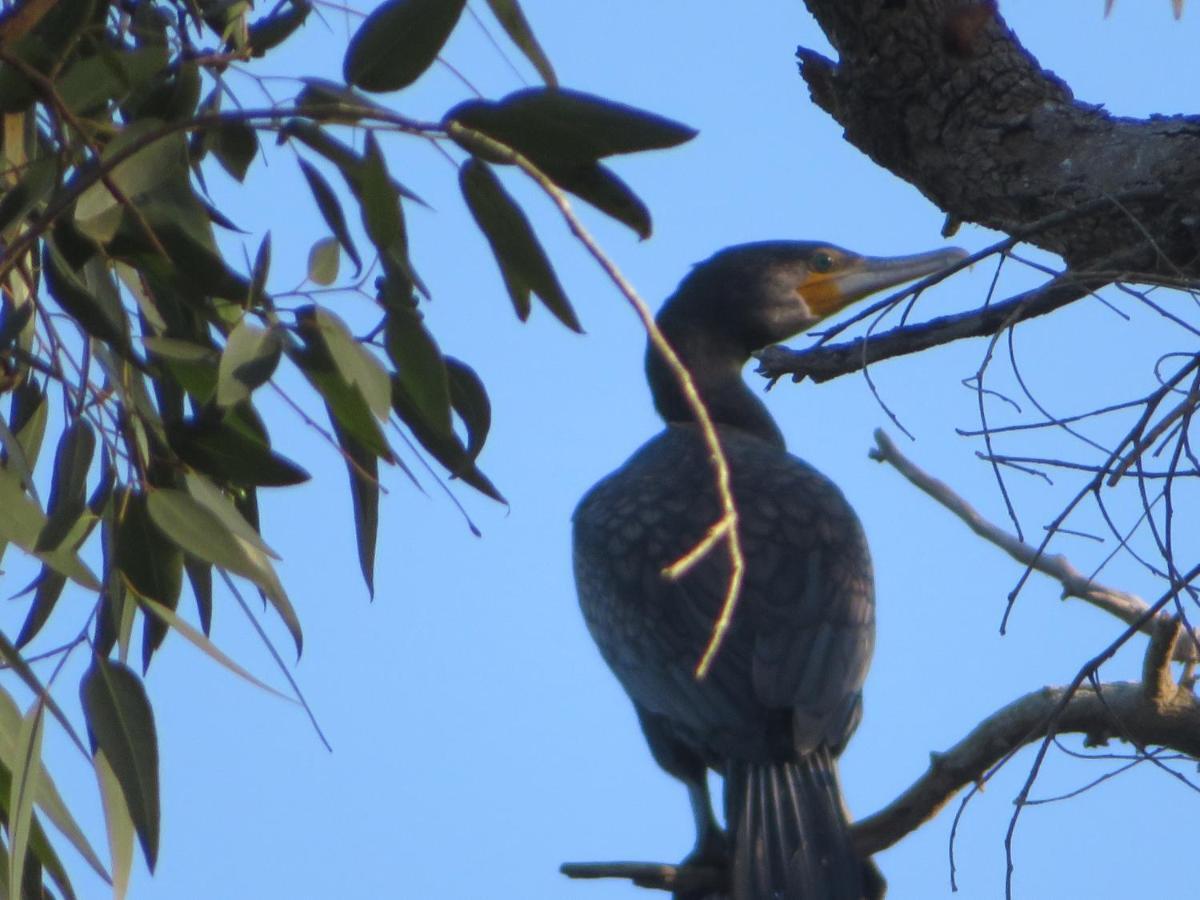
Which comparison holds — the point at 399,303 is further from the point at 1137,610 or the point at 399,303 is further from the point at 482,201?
the point at 1137,610

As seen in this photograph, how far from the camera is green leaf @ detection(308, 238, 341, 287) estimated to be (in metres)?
1.76

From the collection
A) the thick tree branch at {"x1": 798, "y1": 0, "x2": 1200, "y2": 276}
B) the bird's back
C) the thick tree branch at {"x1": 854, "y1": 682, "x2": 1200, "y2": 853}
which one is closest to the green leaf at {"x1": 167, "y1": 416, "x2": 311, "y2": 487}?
the thick tree branch at {"x1": 798, "y1": 0, "x2": 1200, "y2": 276}

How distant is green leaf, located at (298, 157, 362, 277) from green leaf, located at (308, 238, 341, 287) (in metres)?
0.04

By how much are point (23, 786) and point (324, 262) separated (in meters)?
0.64

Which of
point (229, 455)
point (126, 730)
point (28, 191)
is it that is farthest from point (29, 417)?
point (28, 191)

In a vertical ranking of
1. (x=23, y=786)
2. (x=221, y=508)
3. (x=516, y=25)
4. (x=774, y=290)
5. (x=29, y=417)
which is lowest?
(x=23, y=786)

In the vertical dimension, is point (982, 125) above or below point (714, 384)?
below

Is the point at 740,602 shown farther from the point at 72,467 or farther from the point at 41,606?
the point at 72,467

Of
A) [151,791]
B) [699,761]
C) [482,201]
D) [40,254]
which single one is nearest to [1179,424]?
[482,201]

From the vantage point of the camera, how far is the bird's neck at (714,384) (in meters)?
4.34

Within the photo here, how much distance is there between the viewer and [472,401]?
2012 mm

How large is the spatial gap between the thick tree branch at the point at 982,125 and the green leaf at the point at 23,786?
1397mm

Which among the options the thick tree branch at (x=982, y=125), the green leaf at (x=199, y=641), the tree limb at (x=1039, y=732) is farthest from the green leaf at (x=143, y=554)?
the thick tree branch at (x=982, y=125)

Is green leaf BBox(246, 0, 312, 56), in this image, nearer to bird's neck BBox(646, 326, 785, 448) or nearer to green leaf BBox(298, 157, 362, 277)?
green leaf BBox(298, 157, 362, 277)
